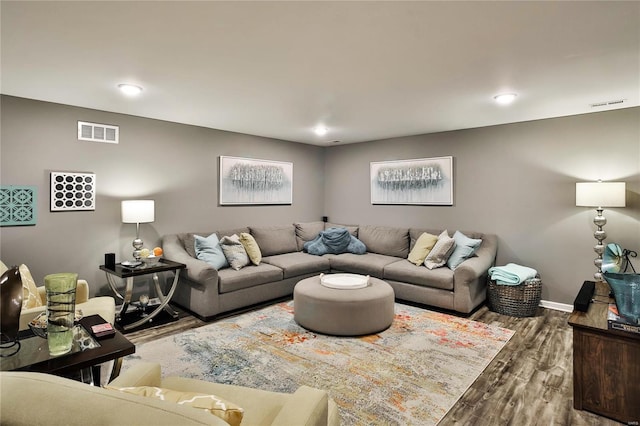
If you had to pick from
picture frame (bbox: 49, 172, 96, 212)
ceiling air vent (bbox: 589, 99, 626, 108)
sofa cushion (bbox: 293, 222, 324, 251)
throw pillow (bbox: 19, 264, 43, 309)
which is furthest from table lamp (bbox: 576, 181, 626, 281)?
picture frame (bbox: 49, 172, 96, 212)

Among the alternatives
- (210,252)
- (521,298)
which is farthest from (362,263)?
(210,252)

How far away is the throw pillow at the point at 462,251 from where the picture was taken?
4.23 m

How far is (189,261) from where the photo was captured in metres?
3.95

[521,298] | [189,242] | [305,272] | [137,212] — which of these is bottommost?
[521,298]

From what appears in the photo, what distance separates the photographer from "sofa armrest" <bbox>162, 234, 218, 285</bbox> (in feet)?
12.2

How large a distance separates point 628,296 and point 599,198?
177 cm

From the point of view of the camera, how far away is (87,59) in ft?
8.00

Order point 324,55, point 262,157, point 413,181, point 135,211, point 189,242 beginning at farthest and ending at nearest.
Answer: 1. point 262,157
2. point 413,181
3. point 189,242
4. point 135,211
5. point 324,55

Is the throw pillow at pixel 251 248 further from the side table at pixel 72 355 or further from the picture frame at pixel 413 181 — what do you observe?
the side table at pixel 72 355

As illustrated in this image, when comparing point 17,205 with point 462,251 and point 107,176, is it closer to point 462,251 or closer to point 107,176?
point 107,176

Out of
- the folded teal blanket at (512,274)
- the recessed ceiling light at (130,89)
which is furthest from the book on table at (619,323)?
the recessed ceiling light at (130,89)

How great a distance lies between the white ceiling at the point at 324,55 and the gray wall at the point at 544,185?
0.42m

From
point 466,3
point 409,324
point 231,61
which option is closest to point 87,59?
point 231,61

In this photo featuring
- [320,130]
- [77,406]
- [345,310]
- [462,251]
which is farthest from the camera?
[320,130]
